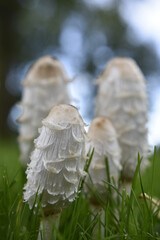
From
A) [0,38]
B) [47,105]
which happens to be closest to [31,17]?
[0,38]

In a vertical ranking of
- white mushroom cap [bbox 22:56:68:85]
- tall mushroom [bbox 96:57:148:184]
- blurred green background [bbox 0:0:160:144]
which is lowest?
tall mushroom [bbox 96:57:148:184]

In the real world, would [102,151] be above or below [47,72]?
below

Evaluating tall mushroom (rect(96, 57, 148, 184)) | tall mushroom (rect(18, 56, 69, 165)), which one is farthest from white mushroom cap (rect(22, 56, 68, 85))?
tall mushroom (rect(96, 57, 148, 184))

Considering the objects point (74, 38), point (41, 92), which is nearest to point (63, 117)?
point (41, 92)

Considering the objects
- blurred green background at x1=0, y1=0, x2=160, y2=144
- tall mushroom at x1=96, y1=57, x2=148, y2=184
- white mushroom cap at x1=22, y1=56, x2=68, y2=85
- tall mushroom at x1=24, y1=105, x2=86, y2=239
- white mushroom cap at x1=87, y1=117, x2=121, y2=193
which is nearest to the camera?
tall mushroom at x1=24, y1=105, x2=86, y2=239

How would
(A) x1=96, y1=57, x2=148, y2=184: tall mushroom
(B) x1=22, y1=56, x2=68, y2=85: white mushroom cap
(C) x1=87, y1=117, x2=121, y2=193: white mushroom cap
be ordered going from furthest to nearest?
(B) x1=22, y1=56, x2=68, y2=85: white mushroom cap → (A) x1=96, y1=57, x2=148, y2=184: tall mushroom → (C) x1=87, y1=117, x2=121, y2=193: white mushroom cap

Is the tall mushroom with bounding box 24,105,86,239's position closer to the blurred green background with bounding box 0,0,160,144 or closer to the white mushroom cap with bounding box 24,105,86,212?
the white mushroom cap with bounding box 24,105,86,212

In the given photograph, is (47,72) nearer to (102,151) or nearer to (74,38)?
(102,151)
